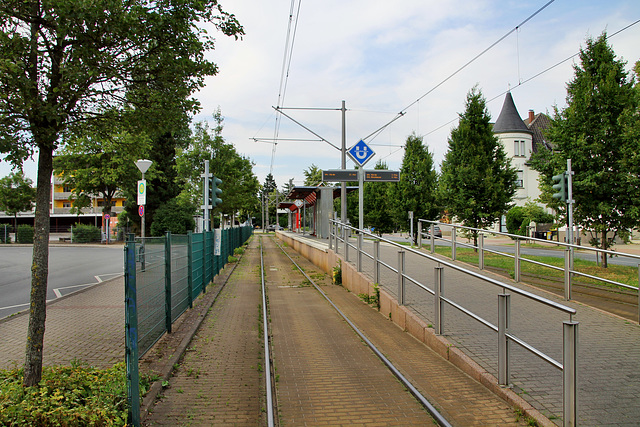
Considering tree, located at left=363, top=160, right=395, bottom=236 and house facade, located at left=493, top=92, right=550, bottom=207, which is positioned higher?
house facade, located at left=493, top=92, right=550, bottom=207

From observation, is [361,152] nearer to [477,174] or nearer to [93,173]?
[477,174]

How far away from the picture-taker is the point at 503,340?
477cm

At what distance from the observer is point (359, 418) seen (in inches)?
169

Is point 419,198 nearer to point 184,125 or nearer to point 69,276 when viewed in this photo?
point 69,276

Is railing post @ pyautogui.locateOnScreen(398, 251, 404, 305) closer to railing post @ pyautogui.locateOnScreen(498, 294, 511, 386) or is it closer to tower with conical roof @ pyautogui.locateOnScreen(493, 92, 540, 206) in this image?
railing post @ pyautogui.locateOnScreen(498, 294, 511, 386)

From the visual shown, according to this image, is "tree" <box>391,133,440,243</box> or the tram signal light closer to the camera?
the tram signal light

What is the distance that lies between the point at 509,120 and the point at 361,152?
40699 millimetres

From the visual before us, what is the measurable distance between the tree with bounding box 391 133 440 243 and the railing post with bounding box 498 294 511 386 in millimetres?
24954

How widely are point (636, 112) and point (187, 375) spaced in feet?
47.8

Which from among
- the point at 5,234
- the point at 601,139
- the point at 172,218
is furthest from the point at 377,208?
the point at 5,234

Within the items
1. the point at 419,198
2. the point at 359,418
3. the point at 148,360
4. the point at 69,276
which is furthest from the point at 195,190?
the point at 359,418

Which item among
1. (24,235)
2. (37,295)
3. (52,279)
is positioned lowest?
(52,279)

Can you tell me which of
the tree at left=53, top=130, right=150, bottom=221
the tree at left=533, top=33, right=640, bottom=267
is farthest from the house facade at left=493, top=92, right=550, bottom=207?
the tree at left=533, top=33, right=640, bottom=267

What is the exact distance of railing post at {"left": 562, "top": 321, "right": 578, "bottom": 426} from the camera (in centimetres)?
360
